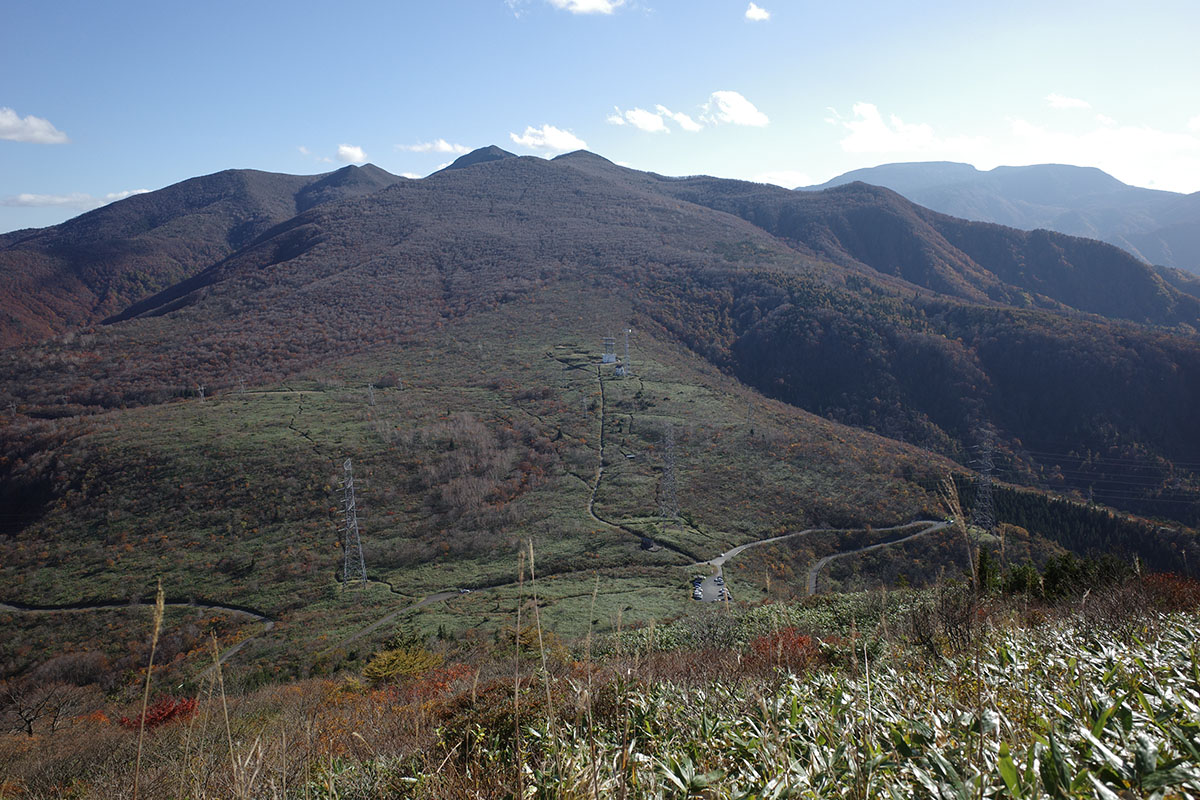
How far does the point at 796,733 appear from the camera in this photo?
12.0 ft

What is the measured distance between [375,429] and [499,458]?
10.7 meters

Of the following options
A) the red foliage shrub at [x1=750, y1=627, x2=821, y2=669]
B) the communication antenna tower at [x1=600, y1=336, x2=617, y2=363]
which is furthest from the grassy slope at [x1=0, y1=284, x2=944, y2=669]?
the red foliage shrub at [x1=750, y1=627, x2=821, y2=669]

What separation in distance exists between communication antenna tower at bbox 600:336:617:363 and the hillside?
1409mm

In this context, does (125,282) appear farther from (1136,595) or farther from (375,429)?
(1136,595)

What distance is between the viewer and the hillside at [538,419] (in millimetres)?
29969

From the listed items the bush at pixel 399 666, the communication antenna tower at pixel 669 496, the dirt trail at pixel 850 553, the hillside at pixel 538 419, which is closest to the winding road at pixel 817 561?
the dirt trail at pixel 850 553

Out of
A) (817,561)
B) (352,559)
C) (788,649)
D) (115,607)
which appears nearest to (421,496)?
(352,559)

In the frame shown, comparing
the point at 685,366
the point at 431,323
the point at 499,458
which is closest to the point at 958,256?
the point at 685,366

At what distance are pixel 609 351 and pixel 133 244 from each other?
141 metres

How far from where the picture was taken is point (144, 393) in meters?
54.8

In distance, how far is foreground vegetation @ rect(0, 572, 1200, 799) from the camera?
2648 mm

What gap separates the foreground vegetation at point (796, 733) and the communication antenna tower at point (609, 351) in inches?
2066

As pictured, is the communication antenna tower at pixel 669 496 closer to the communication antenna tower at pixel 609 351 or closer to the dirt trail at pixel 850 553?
the dirt trail at pixel 850 553

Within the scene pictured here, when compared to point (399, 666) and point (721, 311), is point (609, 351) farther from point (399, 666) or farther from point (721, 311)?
point (399, 666)
